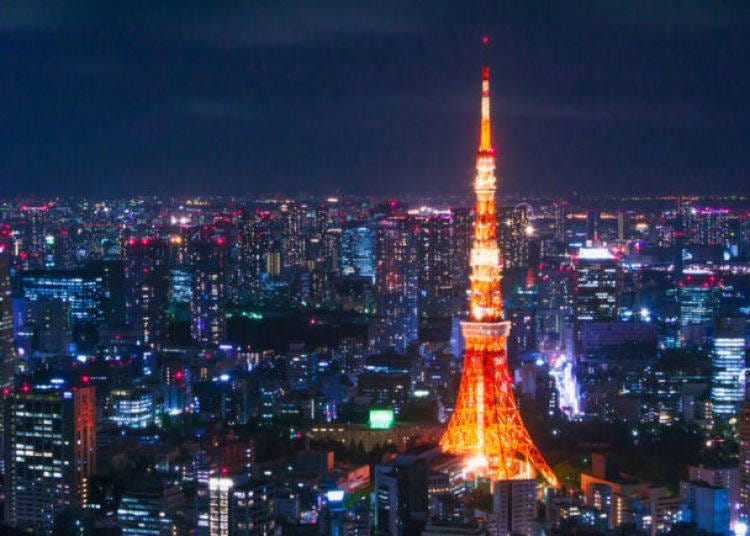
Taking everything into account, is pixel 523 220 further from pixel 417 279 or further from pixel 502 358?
pixel 502 358

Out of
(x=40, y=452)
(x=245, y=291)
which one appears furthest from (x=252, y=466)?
(x=245, y=291)

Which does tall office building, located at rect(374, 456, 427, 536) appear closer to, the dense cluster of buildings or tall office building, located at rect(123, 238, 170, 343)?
the dense cluster of buildings

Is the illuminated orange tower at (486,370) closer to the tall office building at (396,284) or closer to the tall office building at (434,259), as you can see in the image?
the tall office building at (396,284)

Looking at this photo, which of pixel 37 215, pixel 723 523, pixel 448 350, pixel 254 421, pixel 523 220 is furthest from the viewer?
pixel 523 220

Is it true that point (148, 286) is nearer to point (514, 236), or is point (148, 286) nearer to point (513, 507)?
point (514, 236)

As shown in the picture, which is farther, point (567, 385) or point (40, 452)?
point (567, 385)

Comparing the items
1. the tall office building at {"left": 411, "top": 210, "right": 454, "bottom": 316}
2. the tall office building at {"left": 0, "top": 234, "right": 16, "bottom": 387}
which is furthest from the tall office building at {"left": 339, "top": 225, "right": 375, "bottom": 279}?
the tall office building at {"left": 0, "top": 234, "right": 16, "bottom": 387}
